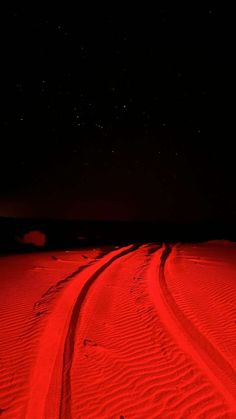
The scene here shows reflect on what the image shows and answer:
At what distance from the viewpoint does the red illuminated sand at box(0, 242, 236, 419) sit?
381 centimetres

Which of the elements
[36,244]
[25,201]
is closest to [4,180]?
[25,201]

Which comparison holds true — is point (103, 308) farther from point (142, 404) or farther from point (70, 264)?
point (70, 264)

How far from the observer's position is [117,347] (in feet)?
17.4

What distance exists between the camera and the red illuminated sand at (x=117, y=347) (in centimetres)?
381

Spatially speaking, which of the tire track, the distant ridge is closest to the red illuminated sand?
the tire track

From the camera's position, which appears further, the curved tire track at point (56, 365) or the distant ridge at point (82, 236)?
the distant ridge at point (82, 236)

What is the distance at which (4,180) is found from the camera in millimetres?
154875

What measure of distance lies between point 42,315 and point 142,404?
3.51m

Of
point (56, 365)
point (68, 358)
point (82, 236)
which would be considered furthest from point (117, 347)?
point (82, 236)

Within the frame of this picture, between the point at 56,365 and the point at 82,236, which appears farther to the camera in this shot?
the point at 82,236

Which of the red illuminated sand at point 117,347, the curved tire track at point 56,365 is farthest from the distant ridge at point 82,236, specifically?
the curved tire track at point 56,365

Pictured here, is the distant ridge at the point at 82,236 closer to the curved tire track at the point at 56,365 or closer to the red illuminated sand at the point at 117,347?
the red illuminated sand at the point at 117,347

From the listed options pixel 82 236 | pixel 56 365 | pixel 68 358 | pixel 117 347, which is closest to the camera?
pixel 56 365

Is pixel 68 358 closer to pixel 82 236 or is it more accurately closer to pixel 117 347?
pixel 117 347
